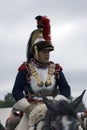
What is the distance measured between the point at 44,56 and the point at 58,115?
2.30 metres

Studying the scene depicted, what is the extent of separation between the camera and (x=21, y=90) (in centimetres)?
1191

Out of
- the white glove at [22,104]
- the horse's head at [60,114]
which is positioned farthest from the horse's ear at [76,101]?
the white glove at [22,104]

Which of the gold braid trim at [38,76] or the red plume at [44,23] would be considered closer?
the gold braid trim at [38,76]

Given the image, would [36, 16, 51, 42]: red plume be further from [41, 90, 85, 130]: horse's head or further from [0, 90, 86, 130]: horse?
[41, 90, 85, 130]: horse's head

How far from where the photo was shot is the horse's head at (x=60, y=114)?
32.7 feet

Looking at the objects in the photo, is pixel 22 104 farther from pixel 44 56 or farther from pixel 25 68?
pixel 44 56

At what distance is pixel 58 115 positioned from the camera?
33.3 feet

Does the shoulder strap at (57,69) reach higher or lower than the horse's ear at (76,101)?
higher

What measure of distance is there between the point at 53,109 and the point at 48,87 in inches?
72.7

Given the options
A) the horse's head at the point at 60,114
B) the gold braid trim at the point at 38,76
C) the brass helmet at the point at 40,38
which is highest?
the brass helmet at the point at 40,38

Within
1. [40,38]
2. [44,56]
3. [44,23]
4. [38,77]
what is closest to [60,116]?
[38,77]

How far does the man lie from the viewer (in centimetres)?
1191

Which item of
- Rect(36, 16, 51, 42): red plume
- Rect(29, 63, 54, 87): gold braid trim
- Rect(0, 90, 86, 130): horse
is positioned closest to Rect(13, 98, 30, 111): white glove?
Rect(29, 63, 54, 87): gold braid trim

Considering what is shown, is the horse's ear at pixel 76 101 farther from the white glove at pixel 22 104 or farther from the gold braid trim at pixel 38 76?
the gold braid trim at pixel 38 76
